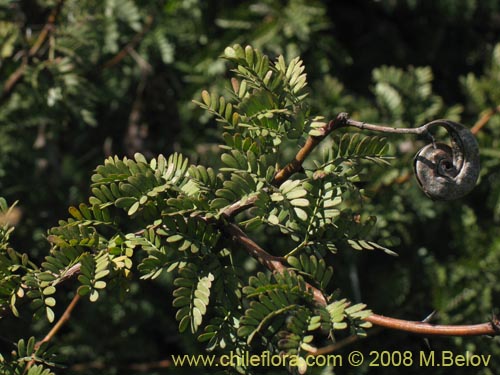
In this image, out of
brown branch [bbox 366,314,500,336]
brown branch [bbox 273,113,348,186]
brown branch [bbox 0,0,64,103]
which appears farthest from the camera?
brown branch [bbox 0,0,64,103]

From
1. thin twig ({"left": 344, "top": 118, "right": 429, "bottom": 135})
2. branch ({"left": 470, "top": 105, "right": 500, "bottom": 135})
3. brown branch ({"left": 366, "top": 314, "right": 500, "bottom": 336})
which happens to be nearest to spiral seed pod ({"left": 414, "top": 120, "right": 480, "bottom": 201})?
thin twig ({"left": 344, "top": 118, "right": 429, "bottom": 135})

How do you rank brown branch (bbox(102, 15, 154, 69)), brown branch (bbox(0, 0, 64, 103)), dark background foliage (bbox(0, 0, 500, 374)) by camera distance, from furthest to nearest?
brown branch (bbox(102, 15, 154, 69))
dark background foliage (bbox(0, 0, 500, 374))
brown branch (bbox(0, 0, 64, 103))

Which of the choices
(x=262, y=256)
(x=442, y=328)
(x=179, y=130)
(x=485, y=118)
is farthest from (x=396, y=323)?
(x=179, y=130)

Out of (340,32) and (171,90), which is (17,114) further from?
(340,32)

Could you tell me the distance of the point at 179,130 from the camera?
198 cm

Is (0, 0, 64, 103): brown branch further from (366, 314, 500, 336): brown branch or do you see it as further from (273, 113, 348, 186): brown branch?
(366, 314, 500, 336): brown branch

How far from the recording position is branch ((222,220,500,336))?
0.77m

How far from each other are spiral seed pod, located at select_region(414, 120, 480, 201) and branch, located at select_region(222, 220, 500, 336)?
177 millimetres

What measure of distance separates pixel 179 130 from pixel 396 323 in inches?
50.3

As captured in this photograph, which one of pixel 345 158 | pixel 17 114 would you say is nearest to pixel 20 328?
pixel 17 114

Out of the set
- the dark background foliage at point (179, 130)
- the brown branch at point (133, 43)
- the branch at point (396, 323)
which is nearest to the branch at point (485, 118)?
the dark background foliage at point (179, 130)

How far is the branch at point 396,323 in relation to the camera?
770 mm

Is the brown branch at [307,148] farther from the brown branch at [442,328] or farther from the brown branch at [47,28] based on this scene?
the brown branch at [47,28]

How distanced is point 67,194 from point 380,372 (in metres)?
0.97
